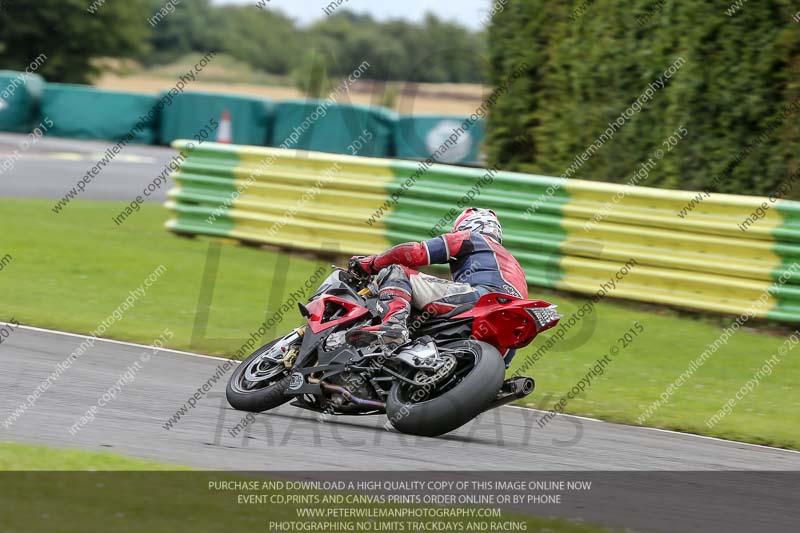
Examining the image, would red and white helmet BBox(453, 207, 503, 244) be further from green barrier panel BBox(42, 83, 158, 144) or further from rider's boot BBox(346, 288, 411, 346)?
green barrier panel BBox(42, 83, 158, 144)

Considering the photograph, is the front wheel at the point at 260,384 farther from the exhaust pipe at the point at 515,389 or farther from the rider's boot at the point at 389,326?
the exhaust pipe at the point at 515,389

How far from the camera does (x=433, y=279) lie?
7844 millimetres

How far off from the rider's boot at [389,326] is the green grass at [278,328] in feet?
6.52

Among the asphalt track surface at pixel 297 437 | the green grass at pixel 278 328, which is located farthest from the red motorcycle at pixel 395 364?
the green grass at pixel 278 328

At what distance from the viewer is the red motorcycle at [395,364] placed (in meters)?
7.16

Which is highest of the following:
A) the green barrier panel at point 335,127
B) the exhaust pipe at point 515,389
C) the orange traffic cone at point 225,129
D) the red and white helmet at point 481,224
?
the red and white helmet at point 481,224

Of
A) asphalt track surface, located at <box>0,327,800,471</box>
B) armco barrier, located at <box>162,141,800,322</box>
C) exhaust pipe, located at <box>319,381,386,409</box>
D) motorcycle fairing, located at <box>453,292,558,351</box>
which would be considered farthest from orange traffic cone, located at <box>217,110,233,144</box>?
motorcycle fairing, located at <box>453,292,558,351</box>

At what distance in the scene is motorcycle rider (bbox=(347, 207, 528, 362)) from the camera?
7.56 metres

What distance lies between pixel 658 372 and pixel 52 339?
509 centimetres

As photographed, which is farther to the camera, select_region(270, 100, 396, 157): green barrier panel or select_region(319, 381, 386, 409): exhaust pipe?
select_region(270, 100, 396, 157): green barrier panel

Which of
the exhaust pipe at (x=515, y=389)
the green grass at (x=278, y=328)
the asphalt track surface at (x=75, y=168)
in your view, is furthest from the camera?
the asphalt track surface at (x=75, y=168)

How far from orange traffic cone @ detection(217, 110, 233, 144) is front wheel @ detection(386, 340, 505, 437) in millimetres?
24220
